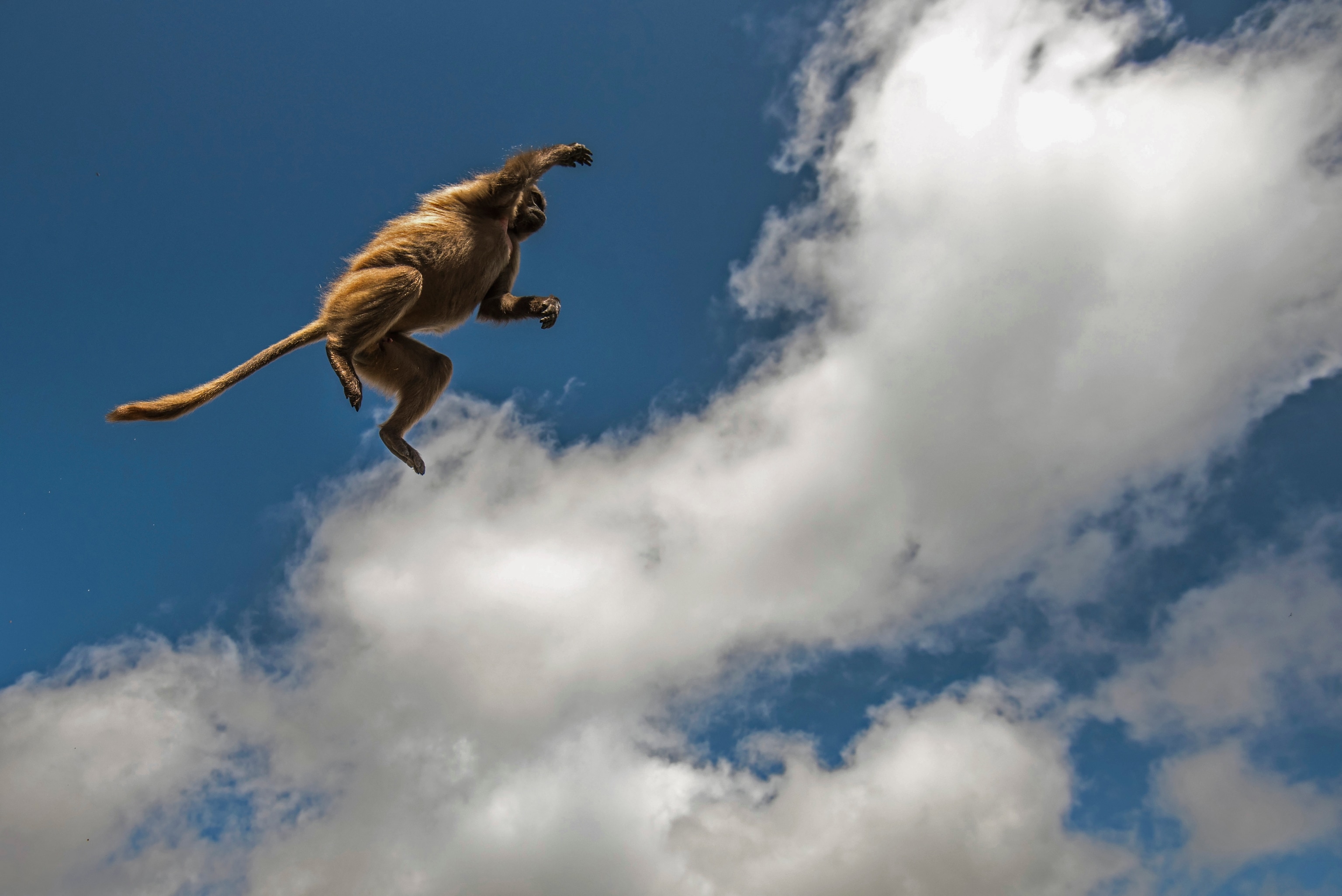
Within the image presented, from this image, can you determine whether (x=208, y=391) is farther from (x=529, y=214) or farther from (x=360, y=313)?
(x=529, y=214)

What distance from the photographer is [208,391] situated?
867cm

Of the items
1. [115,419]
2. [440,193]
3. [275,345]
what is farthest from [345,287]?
[115,419]

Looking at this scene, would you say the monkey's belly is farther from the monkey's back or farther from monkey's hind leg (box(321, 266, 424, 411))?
monkey's hind leg (box(321, 266, 424, 411))

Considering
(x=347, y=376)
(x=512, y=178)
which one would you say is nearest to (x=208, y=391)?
(x=347, y=376)

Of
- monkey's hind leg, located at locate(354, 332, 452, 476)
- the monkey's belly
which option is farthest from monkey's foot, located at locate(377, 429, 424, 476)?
the monkey's belly

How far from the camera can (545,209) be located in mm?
10547

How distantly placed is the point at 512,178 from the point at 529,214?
60 centimetres

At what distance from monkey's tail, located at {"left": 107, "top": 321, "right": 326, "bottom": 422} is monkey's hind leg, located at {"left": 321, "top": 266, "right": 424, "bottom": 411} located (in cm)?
31

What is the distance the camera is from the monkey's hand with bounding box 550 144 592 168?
1003cm

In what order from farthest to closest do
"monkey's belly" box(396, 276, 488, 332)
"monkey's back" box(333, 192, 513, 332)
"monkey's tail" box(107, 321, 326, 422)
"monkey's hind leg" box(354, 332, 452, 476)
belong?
"monkey's hind leg" box(354, 332, 452, 476)
"monkey's belly" box(396, 276, 488, 332)
"monkey's back" box(333, 192, 513, 332)
"monkey's tail" box(107, 321, 326, 422)

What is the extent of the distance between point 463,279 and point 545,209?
1.73 metres

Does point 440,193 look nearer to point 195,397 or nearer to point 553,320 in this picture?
point 553,320

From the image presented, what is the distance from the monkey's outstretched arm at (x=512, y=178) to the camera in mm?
9812

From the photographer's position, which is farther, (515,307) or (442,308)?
(515,307)
